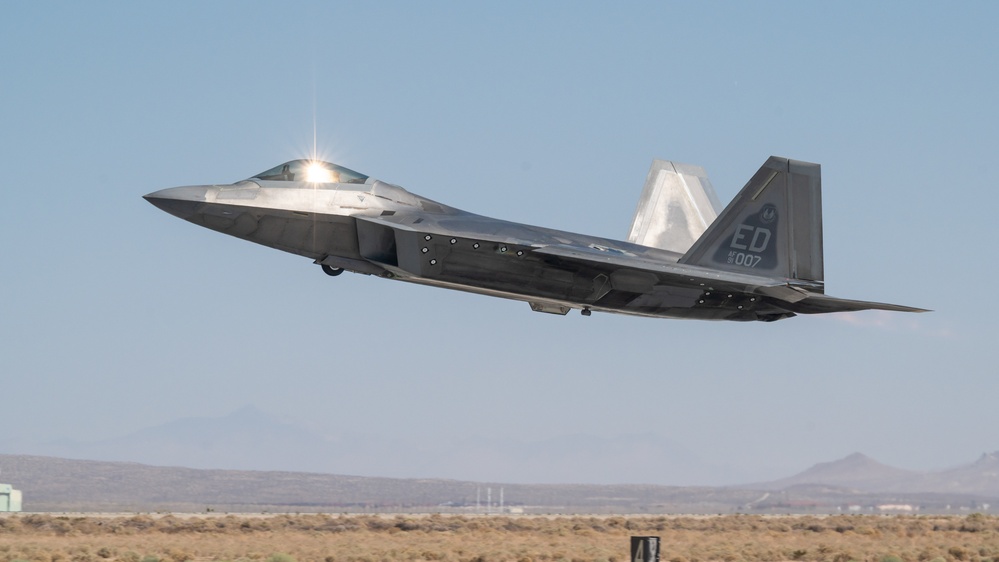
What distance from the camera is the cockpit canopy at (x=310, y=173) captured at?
84.9ft

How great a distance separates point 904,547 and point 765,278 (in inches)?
860

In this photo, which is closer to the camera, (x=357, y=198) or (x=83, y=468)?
(x=357, y=198)

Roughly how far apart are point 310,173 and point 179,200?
9.89 feet

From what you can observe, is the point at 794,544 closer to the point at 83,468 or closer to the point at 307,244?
the point at 307,244

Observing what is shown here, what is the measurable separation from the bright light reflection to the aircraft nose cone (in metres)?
2.35

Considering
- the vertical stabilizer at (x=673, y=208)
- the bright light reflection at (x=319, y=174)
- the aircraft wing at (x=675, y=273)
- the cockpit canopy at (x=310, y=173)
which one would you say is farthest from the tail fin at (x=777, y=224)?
the bright light reflection at (x=319, y=174)

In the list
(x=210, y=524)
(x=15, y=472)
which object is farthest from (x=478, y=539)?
(x=15, y=472)

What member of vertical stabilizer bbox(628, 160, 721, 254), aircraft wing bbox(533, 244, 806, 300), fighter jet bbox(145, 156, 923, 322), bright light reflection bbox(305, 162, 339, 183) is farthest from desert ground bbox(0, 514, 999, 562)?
aircraft wing bbox(533, 244, 806, 300)

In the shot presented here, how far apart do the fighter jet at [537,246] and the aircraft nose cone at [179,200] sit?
24 mm

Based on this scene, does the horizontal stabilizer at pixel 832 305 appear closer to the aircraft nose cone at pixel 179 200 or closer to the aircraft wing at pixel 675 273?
the aircraft wing at pixel 675 273

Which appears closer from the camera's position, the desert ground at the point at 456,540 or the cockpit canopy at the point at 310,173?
the cockpit canopy at the point at 310,173

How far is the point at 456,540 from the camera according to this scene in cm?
4400

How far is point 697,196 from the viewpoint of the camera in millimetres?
35344

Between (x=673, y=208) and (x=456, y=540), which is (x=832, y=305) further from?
Result: (x=456, y=540)
